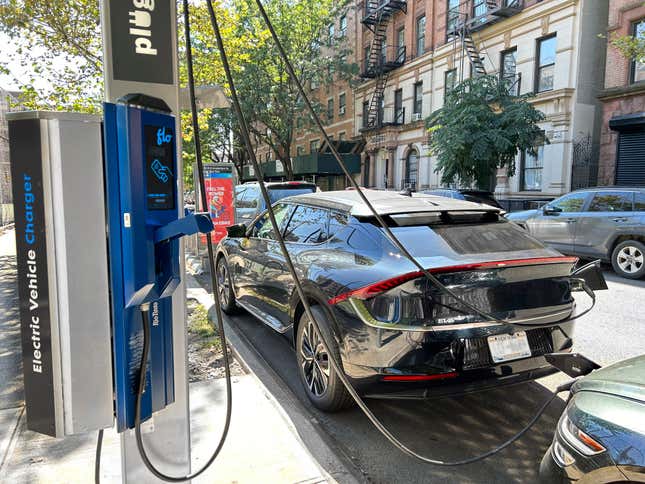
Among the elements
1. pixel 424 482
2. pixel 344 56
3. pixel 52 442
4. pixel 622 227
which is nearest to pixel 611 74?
pixel 622 227

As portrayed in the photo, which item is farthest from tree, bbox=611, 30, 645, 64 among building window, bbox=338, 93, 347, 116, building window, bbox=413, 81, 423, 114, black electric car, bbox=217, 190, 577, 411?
building window, bbox=338, 93, 347, 116

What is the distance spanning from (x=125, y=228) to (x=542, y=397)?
376 centimetres

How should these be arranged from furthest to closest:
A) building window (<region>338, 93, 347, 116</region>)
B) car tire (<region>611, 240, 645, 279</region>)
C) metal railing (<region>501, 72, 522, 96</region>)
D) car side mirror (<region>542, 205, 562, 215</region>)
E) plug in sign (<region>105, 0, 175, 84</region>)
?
building window (<region>338, 93, 347, 116</region>) → metal railing (<region>501, 72, 522, 96</region>) → car side mirror (<region>542, 205, 562, 215</region>) → car tire (<region>611, 240, 645, 279</region>) → plug in sign (<region>105, 0, 175, 84</region>)

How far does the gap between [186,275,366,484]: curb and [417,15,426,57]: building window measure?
23.4m

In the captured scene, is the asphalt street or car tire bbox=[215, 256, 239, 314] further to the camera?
car tire bbox=[215, 256, 239, 314]

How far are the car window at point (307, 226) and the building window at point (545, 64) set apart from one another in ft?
55.4

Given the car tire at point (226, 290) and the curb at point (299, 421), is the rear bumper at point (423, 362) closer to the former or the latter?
the curb at point (299, 421)

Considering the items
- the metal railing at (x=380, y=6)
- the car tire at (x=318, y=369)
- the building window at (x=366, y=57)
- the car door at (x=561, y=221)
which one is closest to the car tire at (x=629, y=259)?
the car door at (x=561, y=221)

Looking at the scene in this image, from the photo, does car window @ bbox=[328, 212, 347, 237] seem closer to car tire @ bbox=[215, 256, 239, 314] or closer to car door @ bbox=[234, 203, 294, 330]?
car door @ bbox=[234, 203, 294, 330]

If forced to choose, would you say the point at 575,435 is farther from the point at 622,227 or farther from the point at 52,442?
the point at 622,227

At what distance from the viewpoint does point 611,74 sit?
1677cm

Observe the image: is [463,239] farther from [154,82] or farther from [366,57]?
[366,57]

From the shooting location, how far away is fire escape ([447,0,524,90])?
19.2 metres

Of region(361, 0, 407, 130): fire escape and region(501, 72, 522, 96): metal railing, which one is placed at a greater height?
region(361, 0, 407, 130): fire escape
